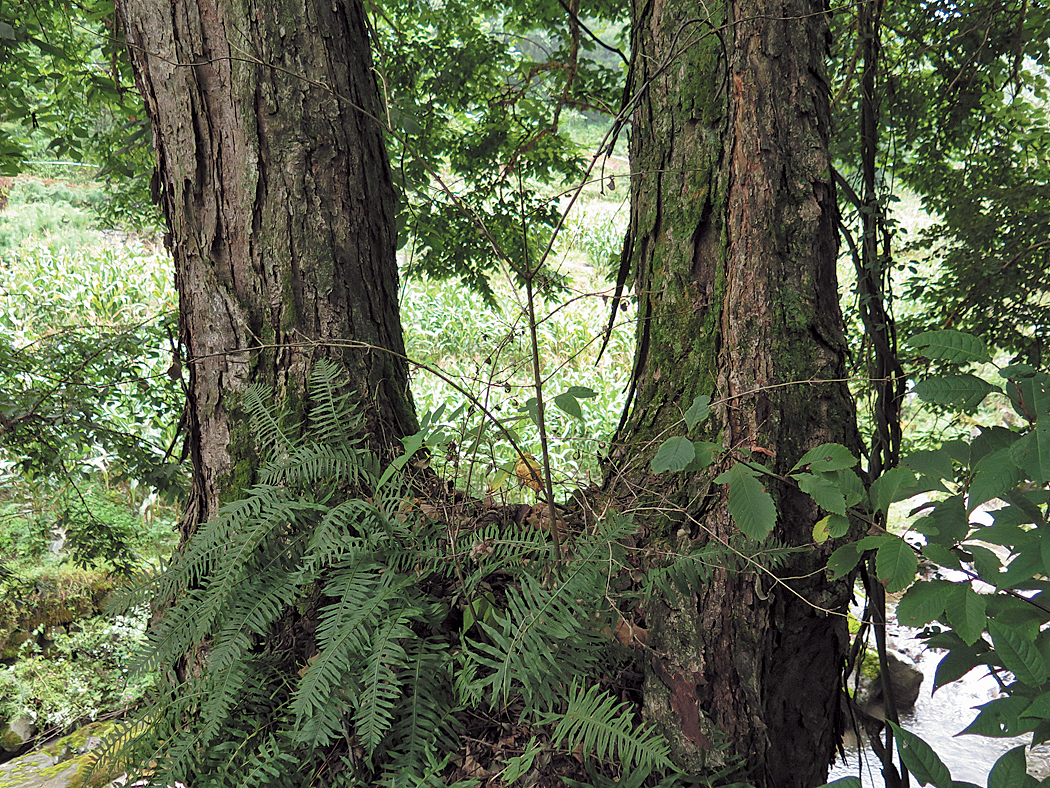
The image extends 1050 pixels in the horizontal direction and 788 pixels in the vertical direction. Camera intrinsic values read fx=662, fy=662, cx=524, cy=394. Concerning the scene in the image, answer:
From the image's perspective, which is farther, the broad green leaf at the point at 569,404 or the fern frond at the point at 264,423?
the fern frond at the point at 264,423

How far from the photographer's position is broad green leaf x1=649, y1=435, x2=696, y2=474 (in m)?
1.02

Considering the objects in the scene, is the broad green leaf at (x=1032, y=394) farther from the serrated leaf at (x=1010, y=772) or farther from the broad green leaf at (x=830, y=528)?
the serrated leaf at (x=1010, y=772)

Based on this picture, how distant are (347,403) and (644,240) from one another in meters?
0.78

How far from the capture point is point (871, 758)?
361 centimetres

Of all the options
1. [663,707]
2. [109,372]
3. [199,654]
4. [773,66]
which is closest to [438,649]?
[663,707]

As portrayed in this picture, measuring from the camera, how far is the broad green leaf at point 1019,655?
0.87 metres

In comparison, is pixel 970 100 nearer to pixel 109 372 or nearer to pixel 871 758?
pixel 871 758

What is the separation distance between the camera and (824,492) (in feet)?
3.48

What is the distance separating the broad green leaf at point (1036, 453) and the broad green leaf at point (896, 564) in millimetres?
210

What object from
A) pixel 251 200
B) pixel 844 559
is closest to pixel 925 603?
pixel 844 559

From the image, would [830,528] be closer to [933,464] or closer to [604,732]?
[933,464]

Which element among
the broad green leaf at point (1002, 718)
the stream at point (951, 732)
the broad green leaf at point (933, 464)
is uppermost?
the broad green leaf at point (933, 464)

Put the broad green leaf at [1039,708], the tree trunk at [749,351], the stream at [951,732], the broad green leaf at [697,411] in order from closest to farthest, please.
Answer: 1. the broad green leaf at [1039,708]
2. the broad green leaf at [697,411]
3. the tree trunk at [749,351]
4. the stream at [951,732]

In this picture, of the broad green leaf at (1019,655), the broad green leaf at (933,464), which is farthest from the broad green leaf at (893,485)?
the broad green leaf at (1019,655)
